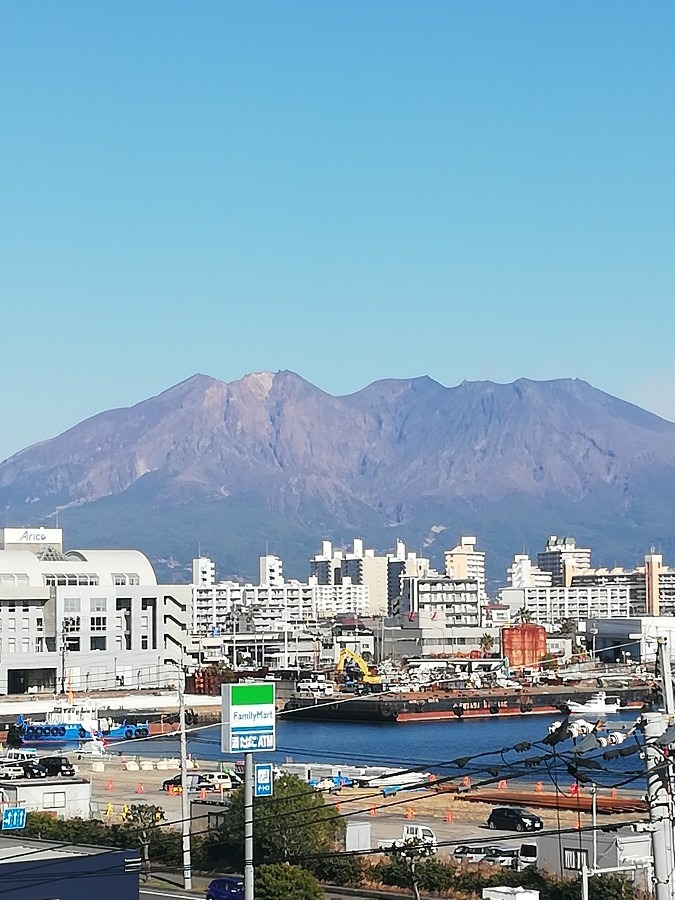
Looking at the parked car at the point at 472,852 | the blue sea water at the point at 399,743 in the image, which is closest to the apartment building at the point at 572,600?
the blue sea water at the point at 399,743

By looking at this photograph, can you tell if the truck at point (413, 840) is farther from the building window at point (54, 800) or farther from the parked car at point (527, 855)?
the building window at point (54, 800)

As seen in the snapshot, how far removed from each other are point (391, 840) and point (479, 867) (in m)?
1.84

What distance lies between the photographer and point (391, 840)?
1627 cm

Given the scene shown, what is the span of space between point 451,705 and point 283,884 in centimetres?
3538

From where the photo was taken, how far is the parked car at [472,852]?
49.9 feet

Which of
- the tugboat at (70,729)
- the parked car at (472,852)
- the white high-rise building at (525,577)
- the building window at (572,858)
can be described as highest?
the white high-rise building at (525,577)

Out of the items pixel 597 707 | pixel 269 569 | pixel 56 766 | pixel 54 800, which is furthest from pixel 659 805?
pixel 269 569

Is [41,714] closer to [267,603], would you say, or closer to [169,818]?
[169,818]

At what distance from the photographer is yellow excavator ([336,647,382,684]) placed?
53.1m

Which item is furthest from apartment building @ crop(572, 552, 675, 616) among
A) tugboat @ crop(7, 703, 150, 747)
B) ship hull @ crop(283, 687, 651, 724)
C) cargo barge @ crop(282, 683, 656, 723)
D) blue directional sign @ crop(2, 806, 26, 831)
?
blue directional sign @ crop(2, 806, 26, 831)

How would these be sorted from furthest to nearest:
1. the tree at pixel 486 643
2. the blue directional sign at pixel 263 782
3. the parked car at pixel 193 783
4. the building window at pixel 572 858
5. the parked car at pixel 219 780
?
the tree at pixel 486 643 < the parked car at pixel 193 783 < the parked car at pixel 219 780 < the building window at pixel 572 858 < the blue directional sign at pixel 263 782

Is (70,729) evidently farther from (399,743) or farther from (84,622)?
(84,622)

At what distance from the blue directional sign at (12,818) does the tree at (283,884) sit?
3.42 m

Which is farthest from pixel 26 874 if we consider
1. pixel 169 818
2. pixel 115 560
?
pixel 115 560
